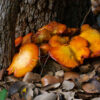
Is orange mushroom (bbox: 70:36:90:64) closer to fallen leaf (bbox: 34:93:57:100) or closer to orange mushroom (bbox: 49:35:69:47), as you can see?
orange mushroom (bbox: 49:35:69:47)

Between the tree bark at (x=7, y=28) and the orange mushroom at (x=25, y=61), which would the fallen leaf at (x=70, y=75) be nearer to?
the orange mushroom at (x=25, y=61)

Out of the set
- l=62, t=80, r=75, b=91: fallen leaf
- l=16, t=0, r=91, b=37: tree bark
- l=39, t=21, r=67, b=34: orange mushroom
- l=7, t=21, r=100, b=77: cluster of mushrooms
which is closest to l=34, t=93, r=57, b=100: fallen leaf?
l=62, t=80, r=75, b=91: fallen leaf

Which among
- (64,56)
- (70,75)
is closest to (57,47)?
(64,56)

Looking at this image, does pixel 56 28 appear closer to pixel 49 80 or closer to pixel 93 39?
pixel 93 39

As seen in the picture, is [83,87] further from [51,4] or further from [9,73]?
[51,4]

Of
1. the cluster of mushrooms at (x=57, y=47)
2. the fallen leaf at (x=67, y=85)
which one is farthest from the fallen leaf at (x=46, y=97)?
the cluster of mushrooms at (x=57, y=47)
